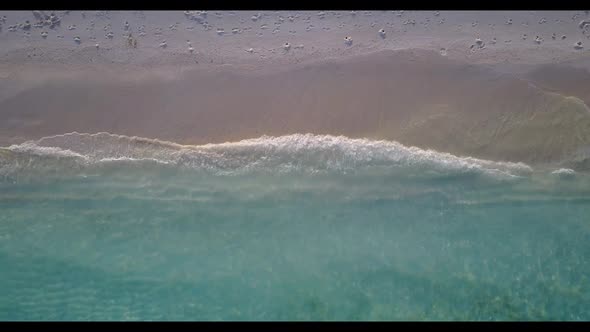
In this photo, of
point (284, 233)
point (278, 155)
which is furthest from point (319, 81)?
point (284, 233)

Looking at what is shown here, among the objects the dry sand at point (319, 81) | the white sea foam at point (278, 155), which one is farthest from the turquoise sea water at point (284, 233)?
the dry sand at point (319, 81)

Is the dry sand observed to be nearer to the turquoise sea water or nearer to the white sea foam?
the white sea foam

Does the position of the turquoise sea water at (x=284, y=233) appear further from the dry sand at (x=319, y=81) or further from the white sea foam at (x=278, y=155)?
the dry sand at (x=319, y=81)

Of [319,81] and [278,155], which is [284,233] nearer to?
[278,155]

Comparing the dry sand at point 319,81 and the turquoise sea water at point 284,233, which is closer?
the turquoise sea water at point 284,233

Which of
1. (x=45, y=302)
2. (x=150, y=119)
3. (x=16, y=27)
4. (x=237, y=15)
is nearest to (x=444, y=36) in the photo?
(x=237, y=15)

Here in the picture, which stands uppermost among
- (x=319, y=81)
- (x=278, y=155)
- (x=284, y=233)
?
(x=319, y=81)

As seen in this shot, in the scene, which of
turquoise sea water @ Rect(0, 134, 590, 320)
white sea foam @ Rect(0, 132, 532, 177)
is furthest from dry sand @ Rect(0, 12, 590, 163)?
turquoise sea water @ Rect(0, 134, 590, 320)
